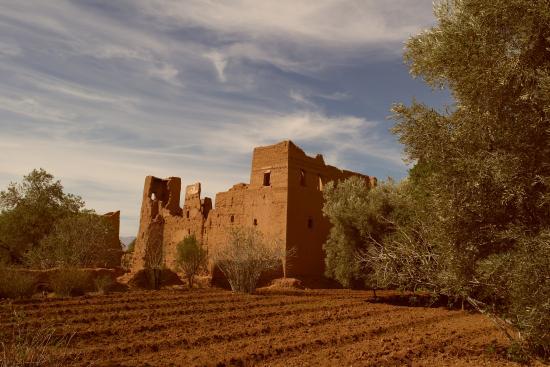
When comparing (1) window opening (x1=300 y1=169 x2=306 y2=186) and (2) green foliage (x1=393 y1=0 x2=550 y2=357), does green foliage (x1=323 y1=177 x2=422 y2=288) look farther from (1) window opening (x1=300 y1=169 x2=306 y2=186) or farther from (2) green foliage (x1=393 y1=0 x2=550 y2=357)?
(2) green foliage (x1=393 y1=0 x2=550 y2=357)

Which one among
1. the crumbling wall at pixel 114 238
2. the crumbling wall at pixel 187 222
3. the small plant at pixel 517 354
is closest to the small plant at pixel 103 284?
the crumbling wall at pixel 187 222

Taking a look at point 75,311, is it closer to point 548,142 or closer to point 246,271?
point 246,271

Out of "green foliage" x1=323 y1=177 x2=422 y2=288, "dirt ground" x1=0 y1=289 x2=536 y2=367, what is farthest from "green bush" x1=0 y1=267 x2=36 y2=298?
"green foliage" x1=323 y1=177 x2=422 y2=288

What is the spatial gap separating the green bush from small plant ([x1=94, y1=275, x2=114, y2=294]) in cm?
307

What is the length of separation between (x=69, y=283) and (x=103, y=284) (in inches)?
65.9

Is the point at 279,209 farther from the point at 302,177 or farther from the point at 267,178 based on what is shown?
the point at 302,177

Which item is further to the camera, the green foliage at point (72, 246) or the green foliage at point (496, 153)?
the green foliage at point (72, 246)

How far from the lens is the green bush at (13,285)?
1711 centimetres

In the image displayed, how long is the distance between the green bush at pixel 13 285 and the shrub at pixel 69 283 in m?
1.24

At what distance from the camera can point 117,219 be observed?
38.9m

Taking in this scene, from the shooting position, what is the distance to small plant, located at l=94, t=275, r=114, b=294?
20.3 m

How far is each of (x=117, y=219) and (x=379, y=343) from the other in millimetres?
32531

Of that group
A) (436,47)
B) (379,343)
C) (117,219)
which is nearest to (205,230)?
(117,219)

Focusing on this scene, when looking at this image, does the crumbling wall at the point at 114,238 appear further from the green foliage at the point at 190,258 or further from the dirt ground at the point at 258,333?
the dirt ground at the point at 258,333
